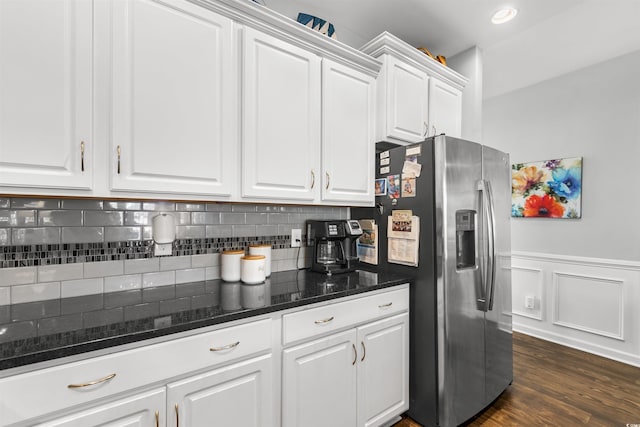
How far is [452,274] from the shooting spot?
1797mm

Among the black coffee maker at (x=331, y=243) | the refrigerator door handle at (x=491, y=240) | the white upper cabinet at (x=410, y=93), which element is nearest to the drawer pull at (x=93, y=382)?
the black coffee maker at (x=331, y=243)

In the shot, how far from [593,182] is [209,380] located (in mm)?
3658

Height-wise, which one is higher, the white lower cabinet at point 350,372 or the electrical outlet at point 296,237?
the electrical outlet at point 296,237

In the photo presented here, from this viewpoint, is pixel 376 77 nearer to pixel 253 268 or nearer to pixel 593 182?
pixel 253 268

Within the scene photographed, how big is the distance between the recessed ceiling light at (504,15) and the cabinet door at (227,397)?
8.87ft

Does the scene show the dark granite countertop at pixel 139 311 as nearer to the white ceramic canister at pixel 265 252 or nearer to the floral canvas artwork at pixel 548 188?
the white ceramic canister at pixel 265 252

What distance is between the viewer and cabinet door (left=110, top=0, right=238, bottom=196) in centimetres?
126

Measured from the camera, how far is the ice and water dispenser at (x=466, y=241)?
1903 mm

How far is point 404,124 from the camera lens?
2.18m

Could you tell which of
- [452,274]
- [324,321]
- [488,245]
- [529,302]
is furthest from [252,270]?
[529,302]

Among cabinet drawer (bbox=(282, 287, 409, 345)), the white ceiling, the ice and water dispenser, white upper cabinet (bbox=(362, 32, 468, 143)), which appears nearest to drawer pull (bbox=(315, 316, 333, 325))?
cabinet drawer (bbox=(282, 287, 409, 345))

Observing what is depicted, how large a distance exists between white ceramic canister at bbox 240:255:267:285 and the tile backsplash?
227 mm

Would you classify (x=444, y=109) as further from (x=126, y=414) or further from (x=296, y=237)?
(x=126, y=414)

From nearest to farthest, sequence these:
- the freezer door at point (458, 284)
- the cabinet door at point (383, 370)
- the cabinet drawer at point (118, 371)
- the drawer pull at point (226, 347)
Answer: the cabinet drawer at point (118, 371), the drawer pull at point (226, 347), the cabinet door at point (383, 370), the freezer door at point (458, 284)
